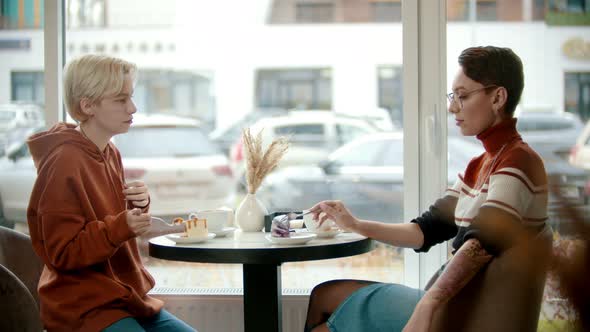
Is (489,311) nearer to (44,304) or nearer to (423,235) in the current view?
(423,235)

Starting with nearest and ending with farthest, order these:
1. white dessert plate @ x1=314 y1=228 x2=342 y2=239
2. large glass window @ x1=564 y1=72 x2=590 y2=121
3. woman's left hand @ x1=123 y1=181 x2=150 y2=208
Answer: woman's left hand @ x1=123 y1=181 x2=150 y2=208
white dessert plate @ x1=314 y1=228 x2=342 y2=239
large glass window @ x1=564 y1=72 x2=590 y2=121

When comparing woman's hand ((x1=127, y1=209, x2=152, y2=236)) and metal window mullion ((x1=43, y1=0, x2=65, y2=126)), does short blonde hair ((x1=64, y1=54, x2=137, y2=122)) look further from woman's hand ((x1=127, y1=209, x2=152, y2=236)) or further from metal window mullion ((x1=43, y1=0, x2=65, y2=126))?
metal window mullion ((x1=43, y1=0, x2=65, y2=126))

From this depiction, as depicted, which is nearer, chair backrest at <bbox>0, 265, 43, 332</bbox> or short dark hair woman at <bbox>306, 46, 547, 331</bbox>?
short dark hair woman at <bbox>306, 46, 547, 331</bbox>

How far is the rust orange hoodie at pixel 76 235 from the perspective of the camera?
1821mm

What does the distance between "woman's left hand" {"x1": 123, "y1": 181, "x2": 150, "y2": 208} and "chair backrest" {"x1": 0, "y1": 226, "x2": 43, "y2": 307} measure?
0.51 m

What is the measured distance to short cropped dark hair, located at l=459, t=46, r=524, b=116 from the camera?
1.82 meters

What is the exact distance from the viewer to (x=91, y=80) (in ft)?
6.50

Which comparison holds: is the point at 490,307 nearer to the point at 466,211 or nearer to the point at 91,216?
the point at 466,211

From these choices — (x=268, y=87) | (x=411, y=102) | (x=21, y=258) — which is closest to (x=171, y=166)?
(x=268, y=87)

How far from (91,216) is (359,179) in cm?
131

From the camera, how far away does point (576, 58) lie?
2.30m

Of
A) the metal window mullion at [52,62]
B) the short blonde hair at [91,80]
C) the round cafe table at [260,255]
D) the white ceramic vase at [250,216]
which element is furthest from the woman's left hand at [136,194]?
the metal window mullion at [52,62]

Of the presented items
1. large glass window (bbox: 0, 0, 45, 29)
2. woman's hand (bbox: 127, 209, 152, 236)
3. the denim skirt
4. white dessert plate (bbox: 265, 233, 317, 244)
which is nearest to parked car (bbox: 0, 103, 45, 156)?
large glass window (bbox: 0, 0, 45, 29)

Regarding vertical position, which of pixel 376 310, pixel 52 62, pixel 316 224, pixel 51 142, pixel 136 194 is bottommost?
pixel 376 310
